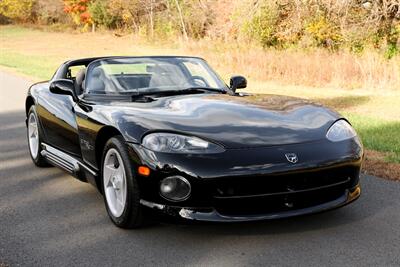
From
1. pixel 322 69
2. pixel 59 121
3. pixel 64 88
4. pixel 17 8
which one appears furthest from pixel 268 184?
pixel 17 8

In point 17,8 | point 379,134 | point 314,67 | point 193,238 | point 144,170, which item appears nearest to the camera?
point 144,170

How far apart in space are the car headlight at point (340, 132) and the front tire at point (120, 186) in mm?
1514

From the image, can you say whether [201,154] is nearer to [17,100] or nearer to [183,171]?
[183,171]

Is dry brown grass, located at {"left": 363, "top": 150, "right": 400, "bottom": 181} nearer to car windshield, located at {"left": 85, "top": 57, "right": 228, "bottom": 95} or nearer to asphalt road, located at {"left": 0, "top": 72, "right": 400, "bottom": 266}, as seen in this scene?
asphalt road, located at {"left": 0, "top": 72, "right": 400, "bottom": 266}

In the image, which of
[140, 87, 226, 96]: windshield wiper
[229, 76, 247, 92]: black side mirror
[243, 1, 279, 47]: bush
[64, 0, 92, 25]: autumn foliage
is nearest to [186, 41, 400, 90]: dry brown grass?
[243, 1, 279, 47]: bush

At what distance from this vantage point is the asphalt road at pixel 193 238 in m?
3.79

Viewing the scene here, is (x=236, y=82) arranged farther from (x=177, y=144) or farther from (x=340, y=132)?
(x=177, y=144)

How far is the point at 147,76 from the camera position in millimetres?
5660

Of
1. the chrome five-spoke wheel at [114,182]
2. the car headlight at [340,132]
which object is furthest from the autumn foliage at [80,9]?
the car headlight at [340,132]

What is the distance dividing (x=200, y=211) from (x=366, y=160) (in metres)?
3.42

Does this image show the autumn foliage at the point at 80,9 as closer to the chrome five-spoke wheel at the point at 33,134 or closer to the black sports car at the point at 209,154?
the chrome five-spoke wheel at the point at 33,134

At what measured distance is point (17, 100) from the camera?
13867mm

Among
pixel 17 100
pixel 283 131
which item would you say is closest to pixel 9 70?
pixel 17 100

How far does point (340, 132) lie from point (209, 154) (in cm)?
118
